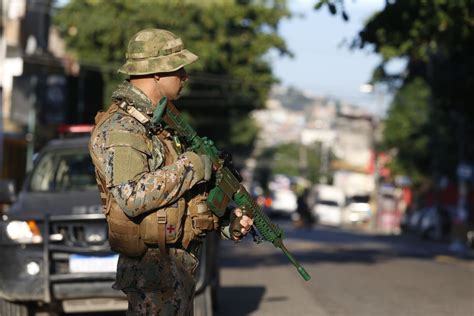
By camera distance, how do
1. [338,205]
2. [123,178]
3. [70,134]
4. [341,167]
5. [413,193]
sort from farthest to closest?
[341,167] → [338,205] → [413,193] → [70,134] → [123,178]

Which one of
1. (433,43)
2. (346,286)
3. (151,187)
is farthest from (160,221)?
(433,43)

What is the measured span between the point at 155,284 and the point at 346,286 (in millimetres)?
11223

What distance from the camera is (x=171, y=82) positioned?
555 centimetres

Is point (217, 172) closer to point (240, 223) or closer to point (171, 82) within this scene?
point (240, 223)

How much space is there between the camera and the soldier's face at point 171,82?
18.2 ft

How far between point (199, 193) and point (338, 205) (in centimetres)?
7924

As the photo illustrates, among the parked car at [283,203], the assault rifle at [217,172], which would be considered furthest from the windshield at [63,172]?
the parked car at [283,203]

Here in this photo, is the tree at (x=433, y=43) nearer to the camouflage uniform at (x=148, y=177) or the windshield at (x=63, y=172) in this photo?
the windshield at (x=63, y=172)

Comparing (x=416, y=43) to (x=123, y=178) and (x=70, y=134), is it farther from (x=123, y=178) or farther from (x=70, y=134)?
(x=123, y=178)

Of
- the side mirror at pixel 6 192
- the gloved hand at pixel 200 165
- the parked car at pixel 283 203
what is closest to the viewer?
the gloved hand at pixel 200 165

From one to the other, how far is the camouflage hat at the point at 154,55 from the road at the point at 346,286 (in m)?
7.17

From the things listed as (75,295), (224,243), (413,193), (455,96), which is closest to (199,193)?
(75,295)

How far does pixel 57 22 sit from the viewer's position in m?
48.1

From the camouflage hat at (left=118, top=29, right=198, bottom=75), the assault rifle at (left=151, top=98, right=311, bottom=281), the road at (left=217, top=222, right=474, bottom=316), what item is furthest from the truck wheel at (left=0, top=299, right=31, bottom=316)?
the camouflage hat at (left=118, top=29, right=198, bottom=75)
